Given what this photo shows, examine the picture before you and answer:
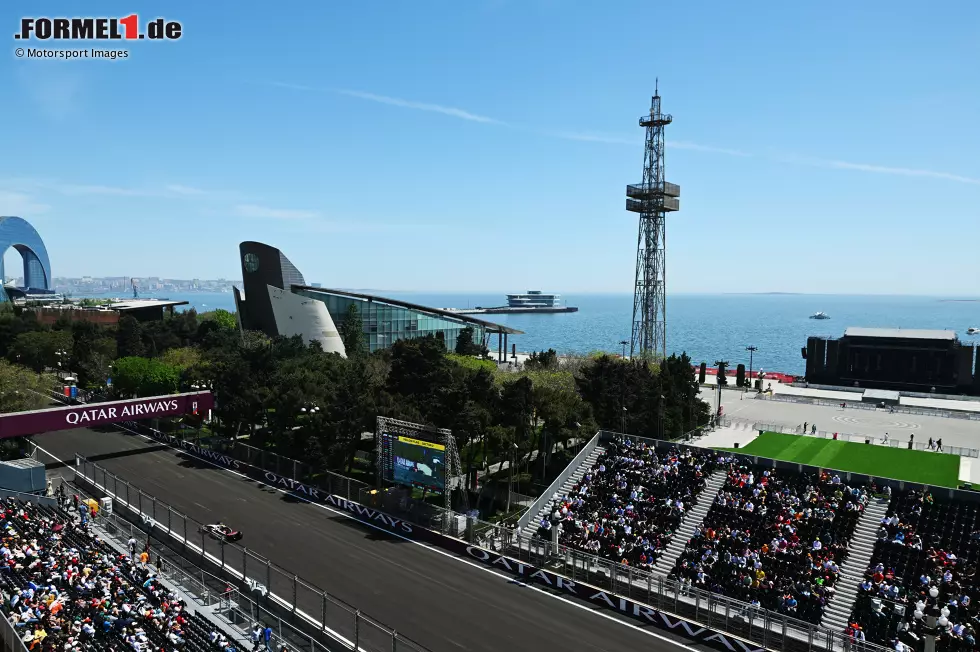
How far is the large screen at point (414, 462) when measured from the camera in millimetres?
36438

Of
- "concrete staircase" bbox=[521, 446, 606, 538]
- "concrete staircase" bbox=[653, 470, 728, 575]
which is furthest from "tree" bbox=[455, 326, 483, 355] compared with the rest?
"concrete staircase" bbox=[653, 470, 728, 575]

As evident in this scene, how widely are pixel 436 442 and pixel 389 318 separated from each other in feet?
198

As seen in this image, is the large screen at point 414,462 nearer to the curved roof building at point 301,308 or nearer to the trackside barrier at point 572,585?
the trackside barrier at point 572,585

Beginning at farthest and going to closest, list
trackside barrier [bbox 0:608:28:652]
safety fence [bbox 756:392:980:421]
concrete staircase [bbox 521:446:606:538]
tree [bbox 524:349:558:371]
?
1. tree [bbox 524:349:558:371]
2. safety fence [bbox 756:392:980:421]
3. concrete staircase [bbox 521:446:606:538]
4. trackside barrier [bbox 0:608:28:652]

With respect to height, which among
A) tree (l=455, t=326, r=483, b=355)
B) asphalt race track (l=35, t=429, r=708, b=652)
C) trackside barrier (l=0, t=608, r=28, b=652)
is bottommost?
asphalt race track (l=35, t=429, r=708, b=652)

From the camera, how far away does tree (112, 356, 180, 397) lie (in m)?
64.5

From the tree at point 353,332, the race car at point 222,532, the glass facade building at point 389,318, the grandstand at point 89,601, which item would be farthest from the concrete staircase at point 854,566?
the tree at point 353,332

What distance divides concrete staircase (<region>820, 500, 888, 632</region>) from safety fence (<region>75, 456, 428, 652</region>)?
17.3 metres

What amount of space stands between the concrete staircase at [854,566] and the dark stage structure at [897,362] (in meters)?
55.7

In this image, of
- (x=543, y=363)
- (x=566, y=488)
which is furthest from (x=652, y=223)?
(x=566, y=488)

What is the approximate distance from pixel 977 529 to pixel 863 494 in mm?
4949

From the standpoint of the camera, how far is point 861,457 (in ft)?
158

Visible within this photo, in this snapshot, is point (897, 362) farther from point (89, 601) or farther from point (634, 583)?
point (89, 601)

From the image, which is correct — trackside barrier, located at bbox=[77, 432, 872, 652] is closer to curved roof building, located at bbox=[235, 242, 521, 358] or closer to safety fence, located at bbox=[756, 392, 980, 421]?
curved roof building, located at bbox=[235, 242, 521, 358]
